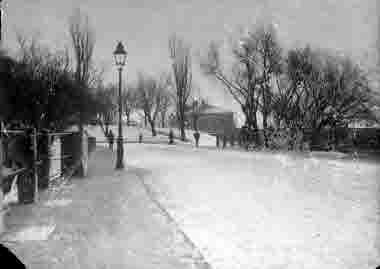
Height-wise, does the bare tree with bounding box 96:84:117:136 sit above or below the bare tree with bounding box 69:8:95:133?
below

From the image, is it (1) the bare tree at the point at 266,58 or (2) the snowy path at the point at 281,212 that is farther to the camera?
(1) the bare tree at the point at 266,58

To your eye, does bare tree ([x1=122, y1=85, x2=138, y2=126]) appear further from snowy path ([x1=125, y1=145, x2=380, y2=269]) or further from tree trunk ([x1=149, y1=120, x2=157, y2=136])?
snowy path ([x1=125, y1=145, x2=380, y2=269])

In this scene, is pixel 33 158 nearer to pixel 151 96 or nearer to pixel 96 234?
pixel 96 234

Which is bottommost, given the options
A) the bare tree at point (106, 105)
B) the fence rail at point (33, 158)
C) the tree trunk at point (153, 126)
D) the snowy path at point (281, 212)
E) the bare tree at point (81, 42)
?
the snowy path at point (281, 212)

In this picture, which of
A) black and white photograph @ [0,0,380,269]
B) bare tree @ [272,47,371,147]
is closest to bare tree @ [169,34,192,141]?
black and white photograph @ [0,0,380,269]

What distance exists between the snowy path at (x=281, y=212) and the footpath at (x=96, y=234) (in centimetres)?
15

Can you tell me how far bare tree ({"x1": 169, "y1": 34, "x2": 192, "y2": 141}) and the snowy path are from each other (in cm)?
76

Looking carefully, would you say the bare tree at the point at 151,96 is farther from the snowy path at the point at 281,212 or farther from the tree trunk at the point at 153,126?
the snowy path at the point at 281,212

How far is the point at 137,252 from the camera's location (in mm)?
1136

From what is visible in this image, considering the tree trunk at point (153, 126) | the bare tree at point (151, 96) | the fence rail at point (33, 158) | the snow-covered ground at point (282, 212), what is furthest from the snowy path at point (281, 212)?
the fence rail at point (33, 158)

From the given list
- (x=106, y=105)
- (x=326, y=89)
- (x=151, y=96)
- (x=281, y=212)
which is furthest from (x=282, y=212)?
(x=106, y=105)

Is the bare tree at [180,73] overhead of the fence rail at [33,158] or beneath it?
overhead

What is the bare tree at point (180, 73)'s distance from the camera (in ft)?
3.88

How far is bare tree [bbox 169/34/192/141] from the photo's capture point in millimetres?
1184
